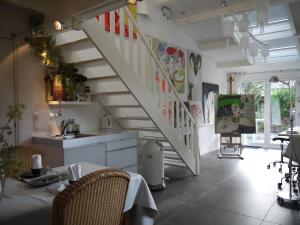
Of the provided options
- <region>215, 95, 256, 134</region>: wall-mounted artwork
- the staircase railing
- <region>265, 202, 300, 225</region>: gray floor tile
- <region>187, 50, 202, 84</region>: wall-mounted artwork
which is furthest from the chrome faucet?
<region>215, 95, 256, 134</region>: wall-mounted artwork

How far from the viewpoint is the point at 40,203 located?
138 centimetres

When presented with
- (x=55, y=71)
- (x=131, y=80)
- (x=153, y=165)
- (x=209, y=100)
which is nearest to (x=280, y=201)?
(x=153, y=165)

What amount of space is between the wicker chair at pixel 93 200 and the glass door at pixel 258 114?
750 centimetres

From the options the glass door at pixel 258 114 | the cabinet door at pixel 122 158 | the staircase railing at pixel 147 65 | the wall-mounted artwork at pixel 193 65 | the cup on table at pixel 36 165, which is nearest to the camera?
the cup on table at pixel 36 165

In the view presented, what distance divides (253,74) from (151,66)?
522cm

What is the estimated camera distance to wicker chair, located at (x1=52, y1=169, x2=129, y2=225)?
1164 millimetres

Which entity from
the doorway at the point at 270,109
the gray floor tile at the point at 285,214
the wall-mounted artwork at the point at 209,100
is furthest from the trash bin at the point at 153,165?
the doorway at the point at 270,109

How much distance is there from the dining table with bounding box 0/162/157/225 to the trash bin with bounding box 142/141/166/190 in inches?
74.8

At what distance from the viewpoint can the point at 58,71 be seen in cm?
331

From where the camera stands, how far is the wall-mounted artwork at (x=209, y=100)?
6609mm

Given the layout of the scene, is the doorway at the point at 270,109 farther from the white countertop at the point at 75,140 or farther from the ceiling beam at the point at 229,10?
the white countertop at the point at 75,140

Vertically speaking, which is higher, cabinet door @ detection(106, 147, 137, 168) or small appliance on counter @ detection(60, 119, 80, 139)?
small appliance on counter @ detection(60, 119, 80, 139)

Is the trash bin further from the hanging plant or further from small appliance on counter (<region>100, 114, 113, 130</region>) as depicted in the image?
the hanging plant

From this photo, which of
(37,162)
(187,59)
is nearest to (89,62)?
(37,162)
